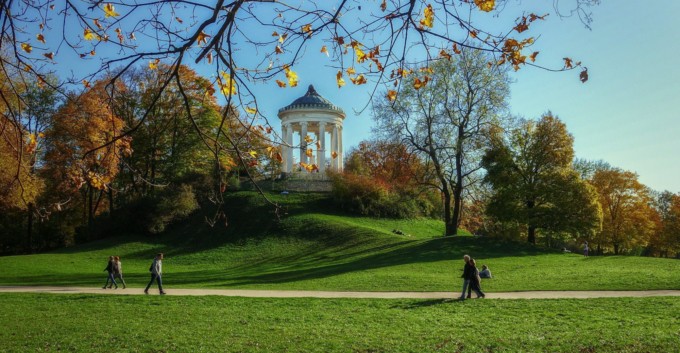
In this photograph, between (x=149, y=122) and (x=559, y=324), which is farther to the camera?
(x=149, y=122)

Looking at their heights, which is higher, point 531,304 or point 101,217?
point 101,217

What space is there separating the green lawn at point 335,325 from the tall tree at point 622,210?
97.6ft

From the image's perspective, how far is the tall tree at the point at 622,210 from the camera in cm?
4050

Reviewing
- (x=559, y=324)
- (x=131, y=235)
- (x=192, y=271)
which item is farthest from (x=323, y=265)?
(x=131, y=235)

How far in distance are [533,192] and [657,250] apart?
28414 millimetres

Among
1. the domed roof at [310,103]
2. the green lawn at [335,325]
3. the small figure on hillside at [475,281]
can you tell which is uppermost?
the domed roof at [310,103]

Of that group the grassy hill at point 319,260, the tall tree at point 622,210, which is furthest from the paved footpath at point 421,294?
the tall tree at point 622,210

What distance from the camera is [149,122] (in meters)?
41.4

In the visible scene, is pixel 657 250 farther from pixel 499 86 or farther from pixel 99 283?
pixel 99 283

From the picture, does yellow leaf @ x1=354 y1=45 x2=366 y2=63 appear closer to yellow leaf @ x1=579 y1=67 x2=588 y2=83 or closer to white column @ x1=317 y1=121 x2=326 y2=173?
yellow leaf @ x1=579 y1=67 x2=588 y2=83

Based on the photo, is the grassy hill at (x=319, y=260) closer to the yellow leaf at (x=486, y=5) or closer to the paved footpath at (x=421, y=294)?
the paved footpath at (x=421, y=294)

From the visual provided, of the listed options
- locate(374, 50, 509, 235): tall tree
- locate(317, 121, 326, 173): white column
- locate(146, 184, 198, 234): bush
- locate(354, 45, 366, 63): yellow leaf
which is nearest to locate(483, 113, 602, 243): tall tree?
locate(374, 50, 509, 235): tall tree

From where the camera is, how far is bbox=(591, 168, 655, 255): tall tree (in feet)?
133

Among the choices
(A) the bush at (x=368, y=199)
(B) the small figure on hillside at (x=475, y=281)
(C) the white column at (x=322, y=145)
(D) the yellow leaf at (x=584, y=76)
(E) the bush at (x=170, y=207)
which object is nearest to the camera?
(D) the yellow leaf at (x=584, y=76)
